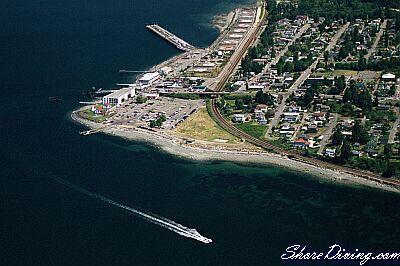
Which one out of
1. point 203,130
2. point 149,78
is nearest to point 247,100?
point 203,130

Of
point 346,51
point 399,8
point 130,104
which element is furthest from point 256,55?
point 399,8

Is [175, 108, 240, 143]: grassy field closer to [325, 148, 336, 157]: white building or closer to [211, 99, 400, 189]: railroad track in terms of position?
[211, 99, 400, 189]: railroad track

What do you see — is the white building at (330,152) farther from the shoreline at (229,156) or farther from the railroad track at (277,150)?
the shoreline at (229,156)

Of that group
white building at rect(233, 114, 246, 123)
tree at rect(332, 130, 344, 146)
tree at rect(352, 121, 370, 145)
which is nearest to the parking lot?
white building at rect(233, 114, 246, 123)

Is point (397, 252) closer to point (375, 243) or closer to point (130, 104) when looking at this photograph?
point (375, 243)

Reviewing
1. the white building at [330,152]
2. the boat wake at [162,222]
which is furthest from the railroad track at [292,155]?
the boat wake at [162,222]

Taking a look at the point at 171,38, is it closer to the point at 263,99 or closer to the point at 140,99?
the point at 140,99

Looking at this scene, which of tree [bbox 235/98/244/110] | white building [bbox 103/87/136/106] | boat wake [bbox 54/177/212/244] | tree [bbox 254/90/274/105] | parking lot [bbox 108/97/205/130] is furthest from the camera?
white building [bbox 103/87/136/106]
